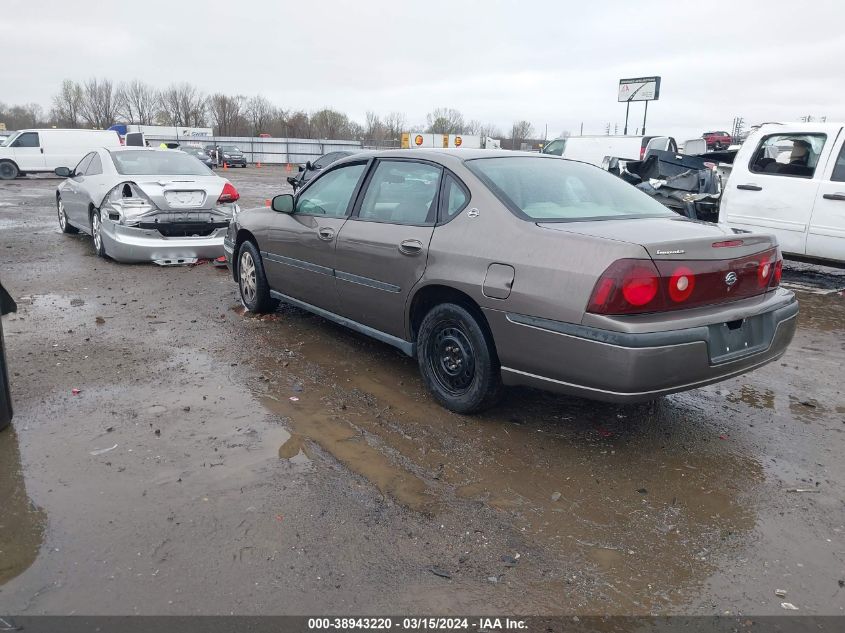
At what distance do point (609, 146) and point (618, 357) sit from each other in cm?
1535

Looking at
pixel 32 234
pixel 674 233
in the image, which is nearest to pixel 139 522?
pixel 674 233

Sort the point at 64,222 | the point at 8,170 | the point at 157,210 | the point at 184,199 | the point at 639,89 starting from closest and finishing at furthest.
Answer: the point at 157,210 < the point at 184,199 < the point at 64,222 < the point at 8,170 < the point at 639,89

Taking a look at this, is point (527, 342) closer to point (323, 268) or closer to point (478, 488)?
point (478, 488)

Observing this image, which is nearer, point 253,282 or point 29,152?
point 253,282

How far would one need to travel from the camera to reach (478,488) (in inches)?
127

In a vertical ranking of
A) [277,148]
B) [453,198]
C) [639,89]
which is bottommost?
[453,198]

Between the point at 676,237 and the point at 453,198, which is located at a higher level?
the point at 453,198

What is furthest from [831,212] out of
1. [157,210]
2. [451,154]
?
[157,210]

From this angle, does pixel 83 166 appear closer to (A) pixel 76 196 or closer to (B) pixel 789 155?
(A) pixel 76 196

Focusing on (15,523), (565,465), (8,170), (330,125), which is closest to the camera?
(15,523)

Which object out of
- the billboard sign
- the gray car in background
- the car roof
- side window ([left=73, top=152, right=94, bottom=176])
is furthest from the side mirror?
the billboard sign

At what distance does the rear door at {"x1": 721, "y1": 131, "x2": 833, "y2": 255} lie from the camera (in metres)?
7.59

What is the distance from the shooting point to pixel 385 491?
10.4ft

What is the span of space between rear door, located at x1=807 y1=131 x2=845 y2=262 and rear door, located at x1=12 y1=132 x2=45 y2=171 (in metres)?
26.8
